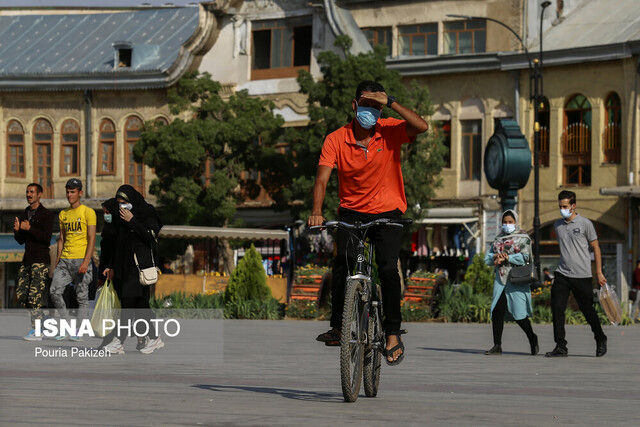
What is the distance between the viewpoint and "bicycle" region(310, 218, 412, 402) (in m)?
9.23

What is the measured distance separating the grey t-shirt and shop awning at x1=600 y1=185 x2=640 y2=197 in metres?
25.7

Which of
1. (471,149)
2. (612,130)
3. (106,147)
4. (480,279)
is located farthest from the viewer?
(106,147)

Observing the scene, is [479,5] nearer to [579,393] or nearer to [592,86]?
[592,86]

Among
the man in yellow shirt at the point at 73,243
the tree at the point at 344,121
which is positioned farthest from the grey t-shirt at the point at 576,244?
the tree at the point at 344,121

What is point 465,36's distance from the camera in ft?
152

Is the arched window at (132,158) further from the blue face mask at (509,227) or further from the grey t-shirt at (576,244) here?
the grey t-shirt at (576,244)

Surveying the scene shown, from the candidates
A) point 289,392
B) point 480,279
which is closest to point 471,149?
point 480,279

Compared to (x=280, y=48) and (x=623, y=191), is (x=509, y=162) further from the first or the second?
(x=280, y=48)

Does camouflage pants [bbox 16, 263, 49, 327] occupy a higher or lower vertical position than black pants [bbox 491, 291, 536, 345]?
higher

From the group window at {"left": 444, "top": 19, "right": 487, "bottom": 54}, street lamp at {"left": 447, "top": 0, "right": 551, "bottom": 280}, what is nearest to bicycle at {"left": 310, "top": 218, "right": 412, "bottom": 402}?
street lamp at {"left": 447, "top": 0, "right": 551, "bottom": 280}

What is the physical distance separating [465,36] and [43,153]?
16276mm

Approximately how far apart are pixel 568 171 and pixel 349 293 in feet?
118

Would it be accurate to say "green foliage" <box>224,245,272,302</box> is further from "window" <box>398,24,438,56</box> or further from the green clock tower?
"window" <box>398,24,438,56</box>

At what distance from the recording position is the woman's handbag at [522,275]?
16641 mm
